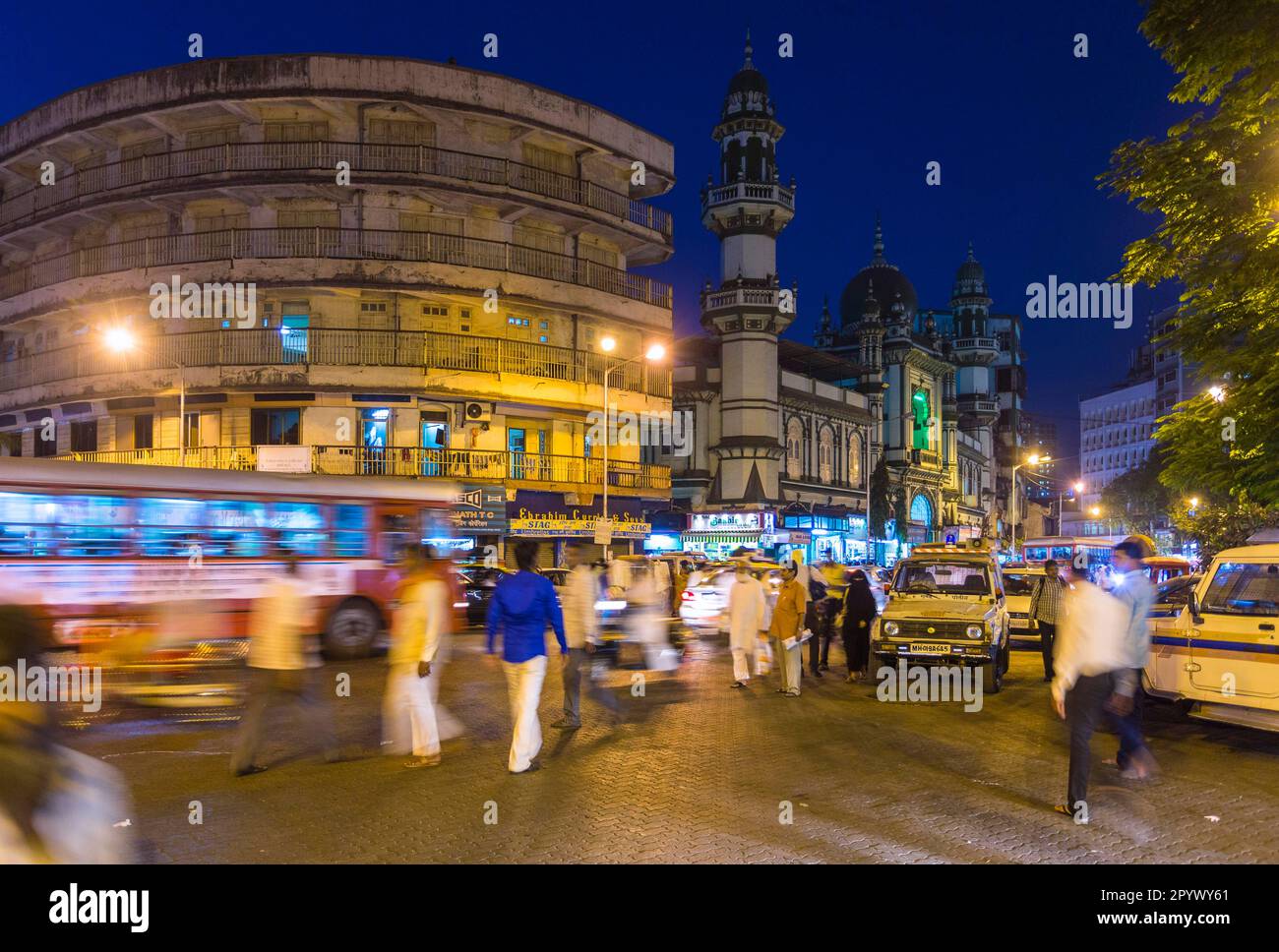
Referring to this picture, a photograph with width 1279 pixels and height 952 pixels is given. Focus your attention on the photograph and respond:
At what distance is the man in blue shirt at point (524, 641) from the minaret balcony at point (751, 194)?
158 ft

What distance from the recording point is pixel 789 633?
1408 cm

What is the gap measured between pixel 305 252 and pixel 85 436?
11100mm

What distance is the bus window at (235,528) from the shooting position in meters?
16.8

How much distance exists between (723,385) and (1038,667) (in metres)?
38.3

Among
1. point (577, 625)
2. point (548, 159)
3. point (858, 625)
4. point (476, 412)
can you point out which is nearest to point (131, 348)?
point (476, 412)

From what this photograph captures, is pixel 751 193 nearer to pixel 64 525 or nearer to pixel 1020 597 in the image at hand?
pixel 1020 597

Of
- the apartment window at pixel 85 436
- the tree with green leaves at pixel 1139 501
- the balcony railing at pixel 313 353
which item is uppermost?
the balcony railing at pixel 313 353

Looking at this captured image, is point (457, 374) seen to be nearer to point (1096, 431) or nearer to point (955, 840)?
point (955, 840)

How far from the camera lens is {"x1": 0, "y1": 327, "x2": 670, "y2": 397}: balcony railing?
107ft

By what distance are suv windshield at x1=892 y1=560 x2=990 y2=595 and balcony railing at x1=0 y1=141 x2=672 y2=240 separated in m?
23.4

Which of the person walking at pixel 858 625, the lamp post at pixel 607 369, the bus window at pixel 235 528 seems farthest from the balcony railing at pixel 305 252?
the person walking at pixel 858 625

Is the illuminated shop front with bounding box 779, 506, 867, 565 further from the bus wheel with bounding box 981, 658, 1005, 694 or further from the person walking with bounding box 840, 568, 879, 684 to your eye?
the bus wheel with bounding box 981, 658, 1005, 694

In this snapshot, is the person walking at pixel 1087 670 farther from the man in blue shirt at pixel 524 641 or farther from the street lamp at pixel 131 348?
the street lamp at pixel 131 348

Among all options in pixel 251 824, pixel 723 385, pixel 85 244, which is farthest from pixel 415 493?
pixel 723 385
